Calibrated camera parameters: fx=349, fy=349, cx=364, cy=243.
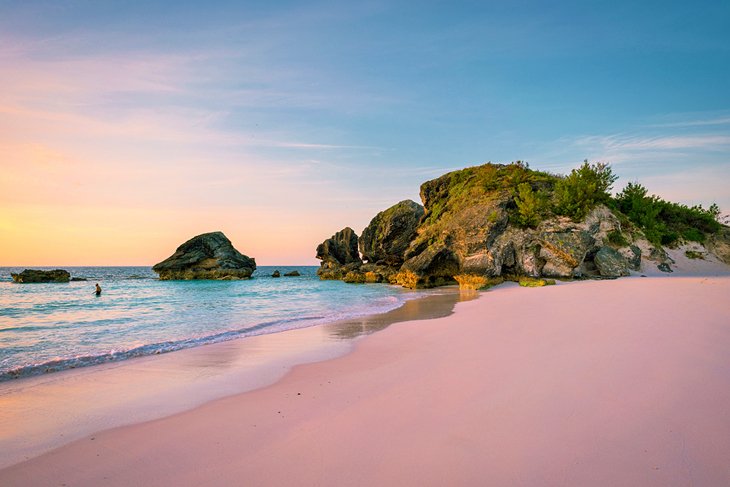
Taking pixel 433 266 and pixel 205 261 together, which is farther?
pixel 205 261

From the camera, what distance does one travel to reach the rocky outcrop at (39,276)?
44.0 m

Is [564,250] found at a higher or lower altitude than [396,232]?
lower

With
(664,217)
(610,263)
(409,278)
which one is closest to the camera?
(610,263)

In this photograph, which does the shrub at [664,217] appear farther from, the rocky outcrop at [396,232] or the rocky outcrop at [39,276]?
the rocky outcrop at [39,276]

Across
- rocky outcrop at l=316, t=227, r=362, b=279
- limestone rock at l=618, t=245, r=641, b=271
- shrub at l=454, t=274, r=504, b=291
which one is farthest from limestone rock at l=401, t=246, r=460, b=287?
rocky outcrop at l=316, t=227, r=362, b=279

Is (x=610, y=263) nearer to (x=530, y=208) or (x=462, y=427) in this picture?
(x=530, y=208)

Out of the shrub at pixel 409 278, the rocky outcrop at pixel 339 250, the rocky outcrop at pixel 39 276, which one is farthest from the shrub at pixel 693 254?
the rocky outcrop at pixel 39 276

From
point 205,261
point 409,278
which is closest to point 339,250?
point 205,261

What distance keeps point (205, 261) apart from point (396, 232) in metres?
31.5

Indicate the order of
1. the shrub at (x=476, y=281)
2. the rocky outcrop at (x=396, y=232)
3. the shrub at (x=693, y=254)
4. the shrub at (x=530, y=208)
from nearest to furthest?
the shrub at (x=476, y=281) < the shrub at (x=693, y=254) < the shrub at (x=530, y=208) < the rocky outcrop at (x=396, y=232)

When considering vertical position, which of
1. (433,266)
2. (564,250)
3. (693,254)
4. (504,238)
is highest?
(504,238)

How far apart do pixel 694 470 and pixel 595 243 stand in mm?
21701

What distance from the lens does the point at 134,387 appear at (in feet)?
17.1

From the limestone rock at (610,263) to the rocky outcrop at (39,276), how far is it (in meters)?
59.5
